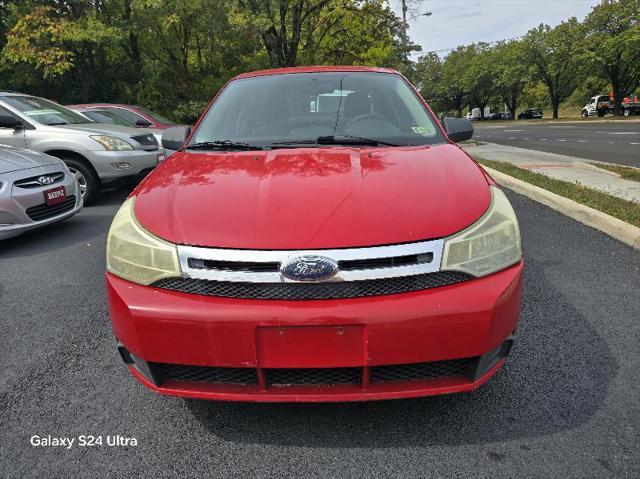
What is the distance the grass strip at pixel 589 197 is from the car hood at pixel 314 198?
3.29 meters

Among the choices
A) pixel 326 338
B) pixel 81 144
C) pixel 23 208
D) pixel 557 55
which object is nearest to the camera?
pixel 326 338

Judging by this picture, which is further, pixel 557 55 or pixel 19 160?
pixel 557 55

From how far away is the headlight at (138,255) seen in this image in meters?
1.86

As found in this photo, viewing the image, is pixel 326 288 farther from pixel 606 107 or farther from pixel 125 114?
pixel 606 107

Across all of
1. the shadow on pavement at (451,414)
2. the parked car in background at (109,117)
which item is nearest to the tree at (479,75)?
the parked car in background at (109,117)

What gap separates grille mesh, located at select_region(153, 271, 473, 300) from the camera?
68.7 inches

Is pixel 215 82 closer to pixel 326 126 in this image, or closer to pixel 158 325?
pixel 326 126

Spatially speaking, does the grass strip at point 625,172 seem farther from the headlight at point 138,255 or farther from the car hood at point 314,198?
the headlight at point 138,255

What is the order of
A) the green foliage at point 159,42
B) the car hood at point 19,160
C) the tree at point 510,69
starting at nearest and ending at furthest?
the car hood at point 19,160, the green foliage at point 159,42, the tree at point 510,69

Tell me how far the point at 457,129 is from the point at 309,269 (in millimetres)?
2023

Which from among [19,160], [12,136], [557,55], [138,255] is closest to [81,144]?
[12,136]

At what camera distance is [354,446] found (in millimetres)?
1912

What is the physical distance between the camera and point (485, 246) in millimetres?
1891

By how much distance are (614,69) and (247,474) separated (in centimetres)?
5053
